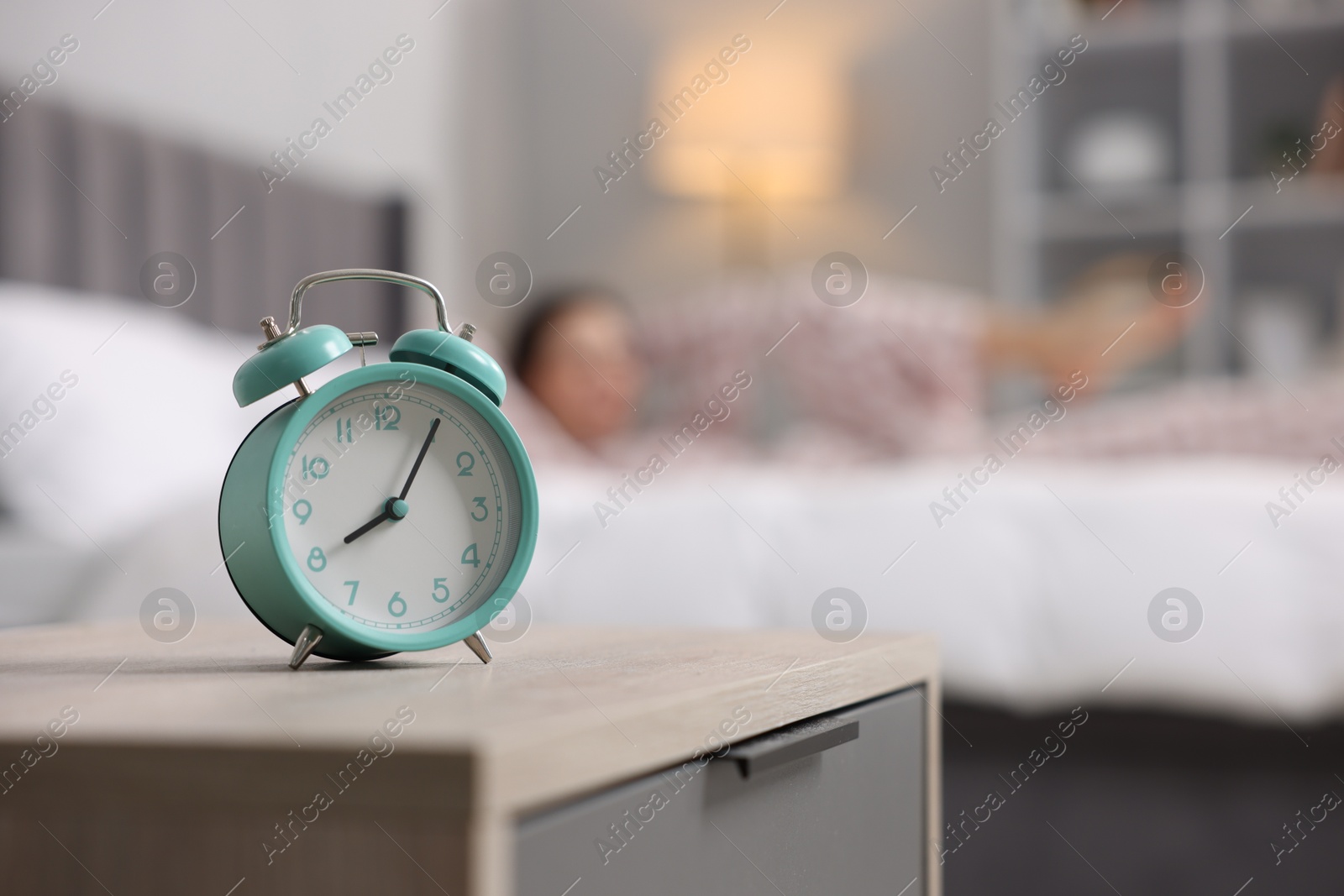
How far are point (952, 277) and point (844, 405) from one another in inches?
48.6

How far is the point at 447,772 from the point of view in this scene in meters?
0.38

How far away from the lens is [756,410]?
336 cm

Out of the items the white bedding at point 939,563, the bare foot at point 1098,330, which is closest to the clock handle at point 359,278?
the white bedding at point 939,563

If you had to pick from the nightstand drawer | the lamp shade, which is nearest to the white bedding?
the nightstand drawer

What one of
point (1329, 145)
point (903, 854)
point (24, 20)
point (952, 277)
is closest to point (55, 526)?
point (24, 20)

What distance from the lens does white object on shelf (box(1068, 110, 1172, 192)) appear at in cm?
313

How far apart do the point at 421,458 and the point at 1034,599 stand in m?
0.77

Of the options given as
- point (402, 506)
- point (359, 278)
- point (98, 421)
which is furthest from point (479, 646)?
point (98, 421)

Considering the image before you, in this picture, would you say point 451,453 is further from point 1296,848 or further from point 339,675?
point 1296,848

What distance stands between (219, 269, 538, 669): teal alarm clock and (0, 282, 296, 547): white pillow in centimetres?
85

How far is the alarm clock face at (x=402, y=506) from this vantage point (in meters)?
0.58

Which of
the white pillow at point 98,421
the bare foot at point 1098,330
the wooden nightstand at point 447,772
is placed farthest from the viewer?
the bare foot at point 1098,330

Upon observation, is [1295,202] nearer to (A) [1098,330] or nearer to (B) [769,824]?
(A) [1098,330]

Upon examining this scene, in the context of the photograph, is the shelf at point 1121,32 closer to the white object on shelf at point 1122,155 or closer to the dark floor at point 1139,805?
the white object on shelf at point 1122,155
